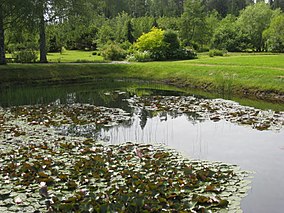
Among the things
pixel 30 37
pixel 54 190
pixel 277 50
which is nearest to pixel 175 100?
pixel 54 190

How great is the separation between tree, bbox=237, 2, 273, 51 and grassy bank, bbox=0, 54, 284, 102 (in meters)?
27.7

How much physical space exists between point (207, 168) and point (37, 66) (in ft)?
81.8

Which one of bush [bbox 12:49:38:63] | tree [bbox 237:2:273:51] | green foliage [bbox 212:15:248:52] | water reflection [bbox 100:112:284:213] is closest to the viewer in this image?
water reflection [bbox 100:112:284:213]

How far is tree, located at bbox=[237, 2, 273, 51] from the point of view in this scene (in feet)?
184

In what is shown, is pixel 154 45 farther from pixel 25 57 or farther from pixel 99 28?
pixel 99 28

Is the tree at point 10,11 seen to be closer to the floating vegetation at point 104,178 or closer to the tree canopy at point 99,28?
the tree canopy at point 99,28

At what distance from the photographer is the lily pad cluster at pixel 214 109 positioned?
568 inches

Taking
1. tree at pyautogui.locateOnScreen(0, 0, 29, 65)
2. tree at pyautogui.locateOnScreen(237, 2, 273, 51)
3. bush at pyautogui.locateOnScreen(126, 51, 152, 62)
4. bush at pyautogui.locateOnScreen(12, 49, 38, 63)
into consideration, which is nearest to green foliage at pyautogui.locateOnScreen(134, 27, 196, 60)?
bush at pyautogui.locateOnScreen(126, 51, 152, 62)

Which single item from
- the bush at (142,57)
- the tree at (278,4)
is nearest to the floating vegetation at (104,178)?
the bush at (142,57)

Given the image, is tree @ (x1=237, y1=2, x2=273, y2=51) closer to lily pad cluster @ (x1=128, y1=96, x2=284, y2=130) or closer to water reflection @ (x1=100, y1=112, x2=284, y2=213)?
lily pad cluster @ (x1=128, y1=96, x2=284, y2=130)

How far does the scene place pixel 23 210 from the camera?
6664 millimetres

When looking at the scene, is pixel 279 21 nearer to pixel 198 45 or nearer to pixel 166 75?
pixel 198 45

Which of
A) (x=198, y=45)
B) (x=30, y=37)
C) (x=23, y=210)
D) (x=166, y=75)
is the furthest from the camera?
(x=198, y=45)

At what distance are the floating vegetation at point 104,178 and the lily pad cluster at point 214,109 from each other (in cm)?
517
